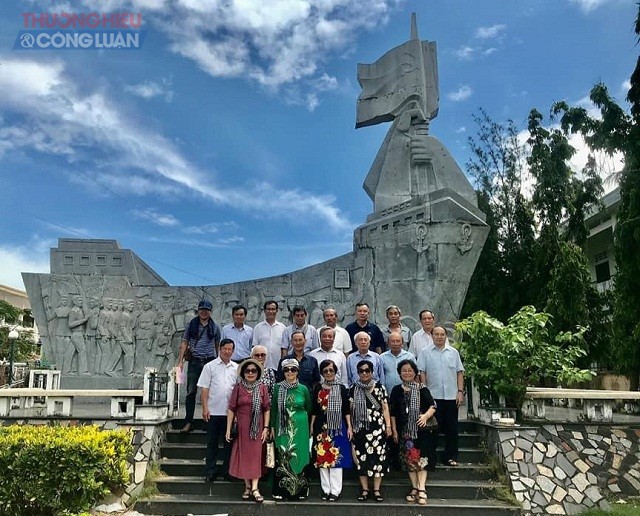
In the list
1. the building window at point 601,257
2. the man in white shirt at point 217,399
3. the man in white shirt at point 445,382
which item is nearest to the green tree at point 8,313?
the man in white shirt at point 217,399

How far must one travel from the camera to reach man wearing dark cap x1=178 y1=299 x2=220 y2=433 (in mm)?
6414

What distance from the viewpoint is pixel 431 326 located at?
6227mm

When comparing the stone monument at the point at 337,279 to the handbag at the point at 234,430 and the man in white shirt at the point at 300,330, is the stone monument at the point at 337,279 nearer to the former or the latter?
the man in white shirt at the point at 300,330

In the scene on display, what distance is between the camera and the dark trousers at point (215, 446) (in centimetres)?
555

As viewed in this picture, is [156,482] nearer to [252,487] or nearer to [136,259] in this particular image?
[252,487]

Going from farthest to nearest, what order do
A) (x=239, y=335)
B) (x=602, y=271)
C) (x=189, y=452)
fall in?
(x=602, y=271)
(x=239, y=335)
(x=189, y=452)

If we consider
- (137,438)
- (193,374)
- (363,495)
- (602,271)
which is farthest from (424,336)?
(602,271)

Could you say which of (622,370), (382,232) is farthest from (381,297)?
(622,370)

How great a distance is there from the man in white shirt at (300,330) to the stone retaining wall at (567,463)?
2157 mm

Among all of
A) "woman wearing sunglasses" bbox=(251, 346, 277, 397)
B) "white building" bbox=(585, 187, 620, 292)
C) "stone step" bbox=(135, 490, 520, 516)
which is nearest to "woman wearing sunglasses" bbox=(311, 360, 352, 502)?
"stone step" bbox=(135, 490, 520, 516)

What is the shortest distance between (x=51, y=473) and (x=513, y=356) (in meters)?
4.77

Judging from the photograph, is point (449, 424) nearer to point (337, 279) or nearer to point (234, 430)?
point (234, 430)

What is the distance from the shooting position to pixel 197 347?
21.1 ft

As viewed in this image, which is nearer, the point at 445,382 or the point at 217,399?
the point at 217,399
